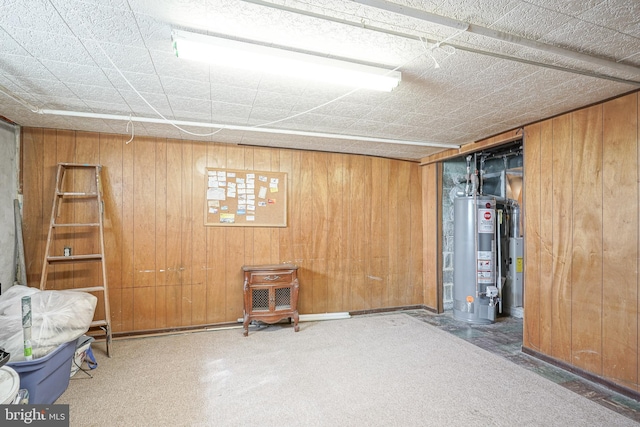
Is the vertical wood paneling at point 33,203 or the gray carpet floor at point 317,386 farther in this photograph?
the vertical wood paneling at point 33,203

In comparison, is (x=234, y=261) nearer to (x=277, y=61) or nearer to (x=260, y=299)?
(x=260, y=299)

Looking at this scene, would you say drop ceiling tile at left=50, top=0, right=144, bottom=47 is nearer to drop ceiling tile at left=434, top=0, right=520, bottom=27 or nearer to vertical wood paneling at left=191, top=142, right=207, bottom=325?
Answer: drop ceiling tile at left=434, top=0, right=520, bottom=27

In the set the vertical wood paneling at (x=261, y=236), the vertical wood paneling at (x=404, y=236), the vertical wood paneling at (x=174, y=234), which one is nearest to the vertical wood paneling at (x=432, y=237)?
the vertical wood paneling at (x=404, y=236)

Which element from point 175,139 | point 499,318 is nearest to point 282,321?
point 175,139

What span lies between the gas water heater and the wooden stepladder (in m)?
4.31

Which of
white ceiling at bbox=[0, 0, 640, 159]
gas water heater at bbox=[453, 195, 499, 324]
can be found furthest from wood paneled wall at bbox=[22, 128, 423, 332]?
gas water heater at bbox=[453, 195, 499, 324]

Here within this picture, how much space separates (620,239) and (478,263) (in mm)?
1782

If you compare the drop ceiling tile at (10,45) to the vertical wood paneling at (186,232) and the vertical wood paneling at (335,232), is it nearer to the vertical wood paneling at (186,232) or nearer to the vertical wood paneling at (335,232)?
the vertical wood paneling at (186,232)

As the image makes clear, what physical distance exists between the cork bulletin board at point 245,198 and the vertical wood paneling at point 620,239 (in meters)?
3.22

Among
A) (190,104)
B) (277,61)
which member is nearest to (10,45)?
(190,104)

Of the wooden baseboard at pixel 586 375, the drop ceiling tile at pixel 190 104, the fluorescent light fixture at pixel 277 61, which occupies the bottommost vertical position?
the wooden baseboard at pixel 586 375

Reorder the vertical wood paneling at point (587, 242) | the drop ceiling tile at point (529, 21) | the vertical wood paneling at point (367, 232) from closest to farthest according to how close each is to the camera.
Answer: the drop ceiling tile at point (529, 21)
the vertical wood paneling at point (587, 242)
the vertical wood paneling at point (367, 232)

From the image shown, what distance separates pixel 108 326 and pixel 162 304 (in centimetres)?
64

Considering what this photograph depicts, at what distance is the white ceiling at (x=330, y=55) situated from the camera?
4.86 ft
